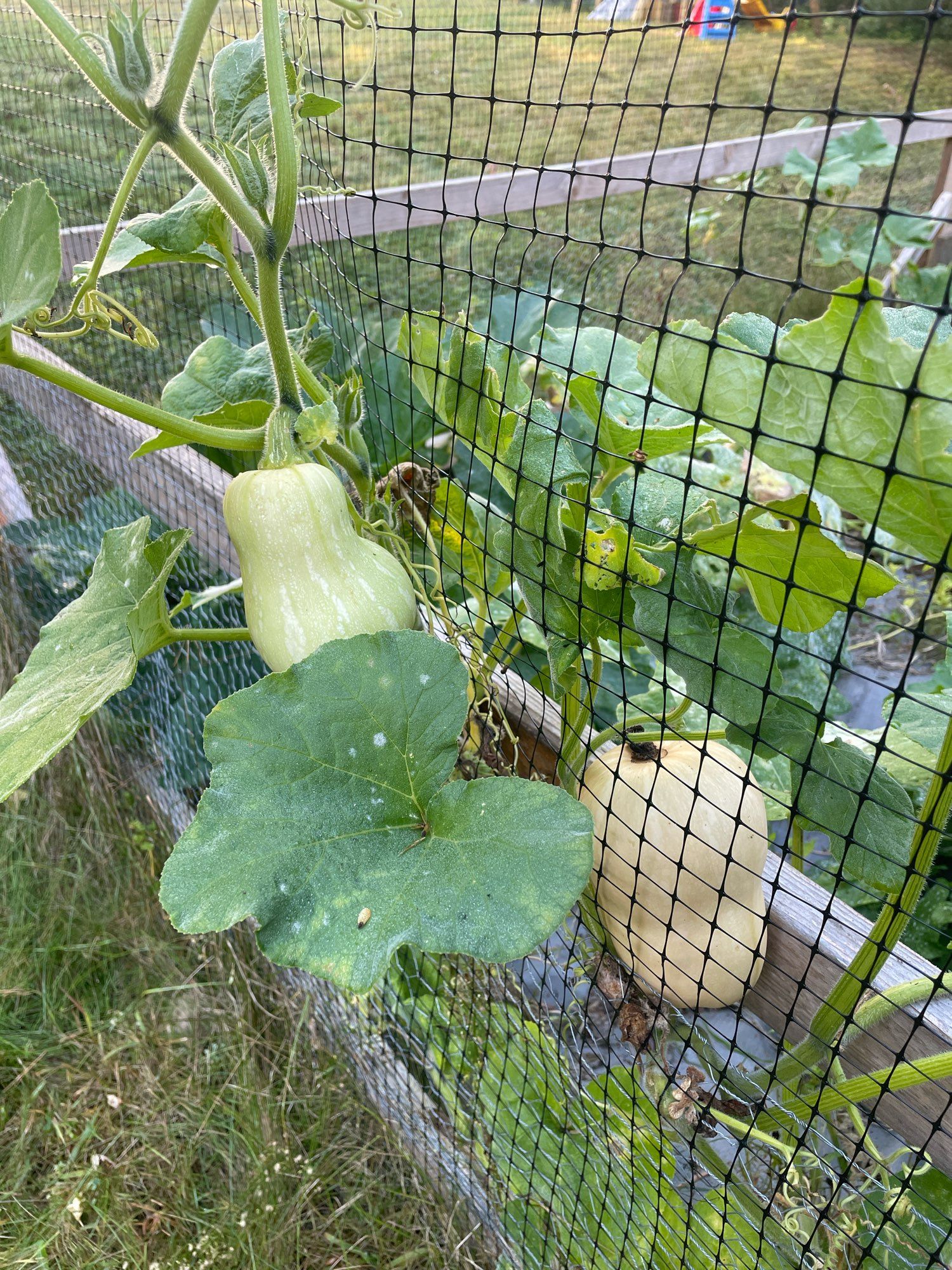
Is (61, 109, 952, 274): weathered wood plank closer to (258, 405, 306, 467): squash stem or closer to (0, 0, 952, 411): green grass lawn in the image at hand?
(0, 0, 952, 411): green grass lawn

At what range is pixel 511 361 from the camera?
0.65 meters

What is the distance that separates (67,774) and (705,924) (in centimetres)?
128

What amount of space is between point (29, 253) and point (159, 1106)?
110 centimetres

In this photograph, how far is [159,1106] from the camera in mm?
1306

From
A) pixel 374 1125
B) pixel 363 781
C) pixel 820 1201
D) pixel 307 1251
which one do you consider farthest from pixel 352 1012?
pixel 363 781

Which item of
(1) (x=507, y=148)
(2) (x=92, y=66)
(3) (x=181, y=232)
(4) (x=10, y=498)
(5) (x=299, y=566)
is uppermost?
(2) (x=92, y=66)

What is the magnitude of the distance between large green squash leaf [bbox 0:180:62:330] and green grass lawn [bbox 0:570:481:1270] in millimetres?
1000

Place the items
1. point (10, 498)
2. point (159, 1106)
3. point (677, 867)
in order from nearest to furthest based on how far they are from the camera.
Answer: point (677, 867) → point (159, 1106) → point (10, 498)

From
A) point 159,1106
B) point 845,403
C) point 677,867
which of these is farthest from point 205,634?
point 159,1106

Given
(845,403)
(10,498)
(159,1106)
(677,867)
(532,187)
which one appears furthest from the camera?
(532,187)

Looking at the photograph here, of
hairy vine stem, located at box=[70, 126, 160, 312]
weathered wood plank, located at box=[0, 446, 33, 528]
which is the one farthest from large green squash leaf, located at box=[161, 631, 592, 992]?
weathered wood plank, located at box=[0, 446, 33, 528]

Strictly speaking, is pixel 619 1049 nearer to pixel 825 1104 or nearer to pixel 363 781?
pixel 825 1104

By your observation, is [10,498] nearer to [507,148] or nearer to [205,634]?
[205,634]

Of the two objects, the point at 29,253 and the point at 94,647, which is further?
the point at 94,647
